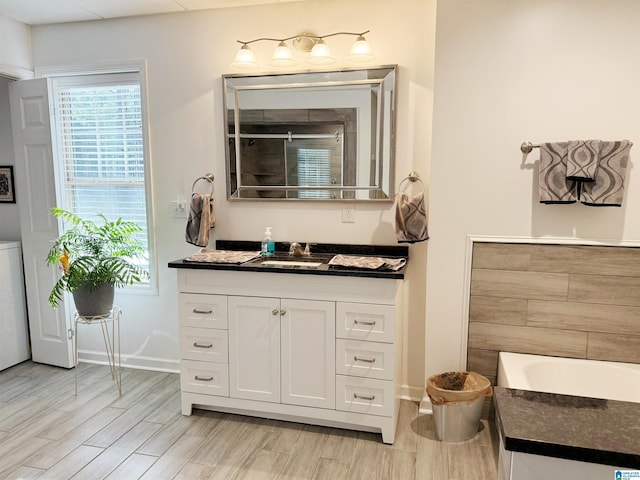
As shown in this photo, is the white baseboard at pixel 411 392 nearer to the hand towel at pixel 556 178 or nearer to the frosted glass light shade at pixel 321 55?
the hand towel at pixel 556 178

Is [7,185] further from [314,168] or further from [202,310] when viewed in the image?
[314,168]

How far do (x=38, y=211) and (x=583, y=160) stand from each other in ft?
11.6

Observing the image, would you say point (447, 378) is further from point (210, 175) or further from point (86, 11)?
point (86, 11)

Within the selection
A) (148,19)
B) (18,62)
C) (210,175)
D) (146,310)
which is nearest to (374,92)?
(210,175)

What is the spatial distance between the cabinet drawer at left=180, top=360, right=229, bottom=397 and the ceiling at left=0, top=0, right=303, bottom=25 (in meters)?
2.22

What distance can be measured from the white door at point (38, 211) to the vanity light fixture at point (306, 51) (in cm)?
151

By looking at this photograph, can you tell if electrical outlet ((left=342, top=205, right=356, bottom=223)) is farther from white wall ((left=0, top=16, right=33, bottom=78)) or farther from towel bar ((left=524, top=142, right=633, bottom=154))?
white wall ((left=0, top=16, right=33, bottom=78))

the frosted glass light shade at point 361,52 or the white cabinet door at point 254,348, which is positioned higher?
the frosted glass light shade at point 361,52

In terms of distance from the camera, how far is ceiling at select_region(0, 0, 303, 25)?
2777 millimetres

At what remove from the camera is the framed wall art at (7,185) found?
11.5 feet

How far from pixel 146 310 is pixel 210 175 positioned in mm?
1133

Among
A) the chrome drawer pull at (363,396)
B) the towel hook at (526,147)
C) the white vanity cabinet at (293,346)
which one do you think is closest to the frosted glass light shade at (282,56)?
the white vanity cabinet at (293,346)

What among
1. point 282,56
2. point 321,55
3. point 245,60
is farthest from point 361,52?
point 245,60

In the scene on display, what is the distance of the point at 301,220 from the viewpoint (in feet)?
9.62
